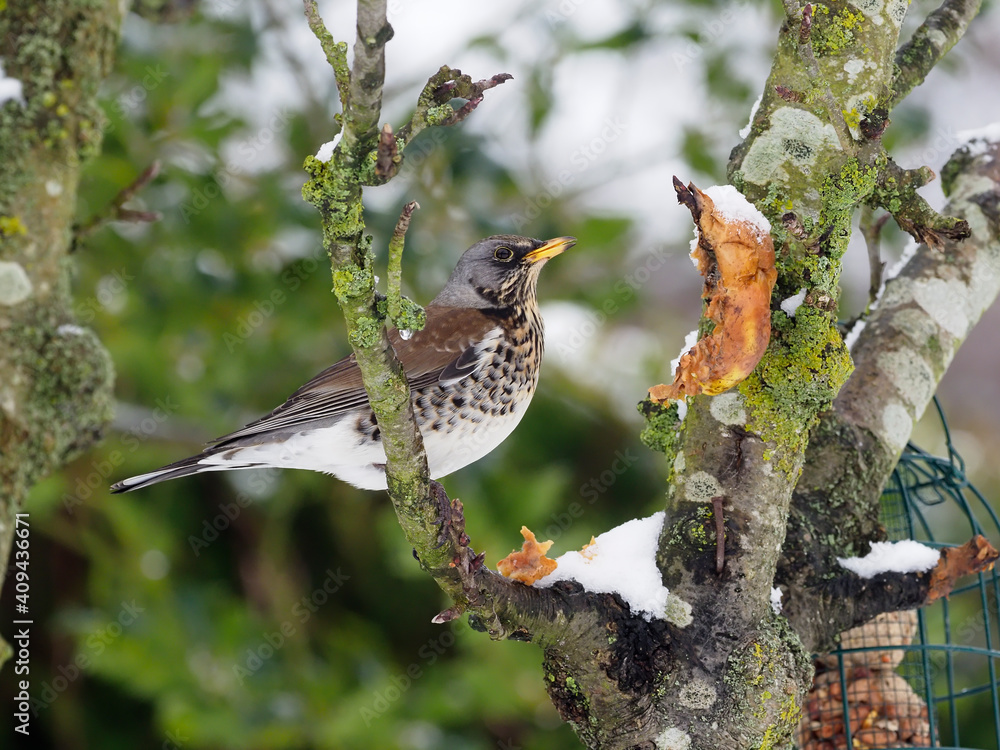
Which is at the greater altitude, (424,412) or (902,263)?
(902,263)

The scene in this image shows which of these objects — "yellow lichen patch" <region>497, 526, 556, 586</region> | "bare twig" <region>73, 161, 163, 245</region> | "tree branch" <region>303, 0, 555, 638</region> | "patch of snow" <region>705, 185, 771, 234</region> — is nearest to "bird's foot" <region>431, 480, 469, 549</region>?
"tree branch" <region>303, 0, 555, 638</region>

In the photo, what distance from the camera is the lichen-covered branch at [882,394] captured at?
2.48m

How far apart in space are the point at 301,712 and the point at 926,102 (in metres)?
4.46

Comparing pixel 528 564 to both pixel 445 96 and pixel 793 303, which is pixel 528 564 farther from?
pixel 445 96

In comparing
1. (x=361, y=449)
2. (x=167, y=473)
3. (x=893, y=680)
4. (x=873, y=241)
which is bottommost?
(x=893, y=680)

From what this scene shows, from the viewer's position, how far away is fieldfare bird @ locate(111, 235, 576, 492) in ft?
9.62

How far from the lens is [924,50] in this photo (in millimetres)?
2506

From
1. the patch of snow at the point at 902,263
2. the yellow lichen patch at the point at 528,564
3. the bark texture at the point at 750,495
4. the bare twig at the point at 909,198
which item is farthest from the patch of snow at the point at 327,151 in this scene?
the patch of snow at the point at 902,263

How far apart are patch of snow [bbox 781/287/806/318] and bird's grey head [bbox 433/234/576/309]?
55.9 inches

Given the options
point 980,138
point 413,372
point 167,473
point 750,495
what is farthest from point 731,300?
point 980,138

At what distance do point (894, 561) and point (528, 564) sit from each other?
1.08 m

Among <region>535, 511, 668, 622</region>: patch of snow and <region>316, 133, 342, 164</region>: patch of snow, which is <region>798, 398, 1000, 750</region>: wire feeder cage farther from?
<region>316, 133, 342, 164</region>: patch of snow

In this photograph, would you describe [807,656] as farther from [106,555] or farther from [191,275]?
[106,555]

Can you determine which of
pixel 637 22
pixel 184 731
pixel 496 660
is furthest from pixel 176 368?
pixel 637 22
